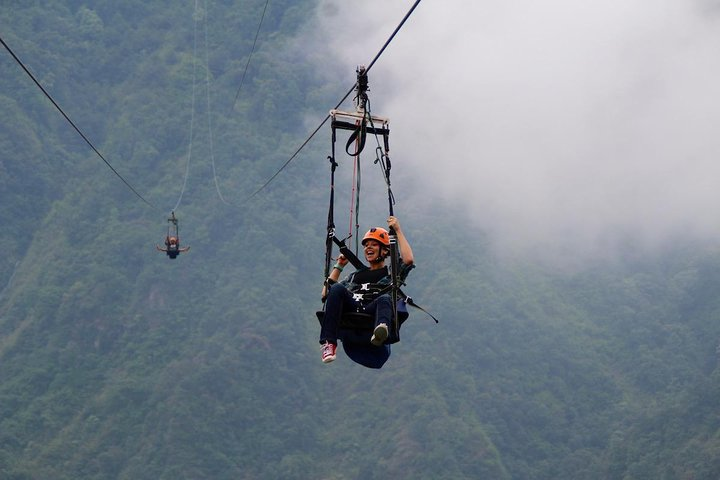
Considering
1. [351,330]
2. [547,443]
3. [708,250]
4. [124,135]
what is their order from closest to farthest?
[351,330], [547,443], [708,250], [124,135]

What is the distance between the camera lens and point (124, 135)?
17475cm

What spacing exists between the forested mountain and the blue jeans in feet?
272

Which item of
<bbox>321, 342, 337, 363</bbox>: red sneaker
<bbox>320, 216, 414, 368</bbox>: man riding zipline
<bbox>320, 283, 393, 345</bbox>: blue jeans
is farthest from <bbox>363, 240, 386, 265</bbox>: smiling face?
<bbox>321, 342, 337, 363</bbox>: red sneaker

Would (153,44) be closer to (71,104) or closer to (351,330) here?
(71,104)

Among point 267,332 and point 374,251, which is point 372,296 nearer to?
point 374,251

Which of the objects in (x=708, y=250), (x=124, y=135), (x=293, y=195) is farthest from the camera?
(x=124, y=135)

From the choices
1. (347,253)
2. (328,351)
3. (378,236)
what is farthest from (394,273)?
(347,253)

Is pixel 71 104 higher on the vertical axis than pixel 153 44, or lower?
lower

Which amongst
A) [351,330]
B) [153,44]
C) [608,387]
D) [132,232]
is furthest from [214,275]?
[351,330]

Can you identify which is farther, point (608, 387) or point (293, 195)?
point (293, 195)

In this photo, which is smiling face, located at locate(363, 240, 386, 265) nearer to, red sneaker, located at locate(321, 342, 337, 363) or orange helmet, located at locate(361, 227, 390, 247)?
orange helmet, located at locate(361, 227, 390, 247)

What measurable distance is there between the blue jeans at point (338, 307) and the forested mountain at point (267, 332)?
82.9 m

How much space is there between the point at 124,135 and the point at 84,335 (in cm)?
5230

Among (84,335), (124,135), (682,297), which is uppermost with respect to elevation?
(124,135)
